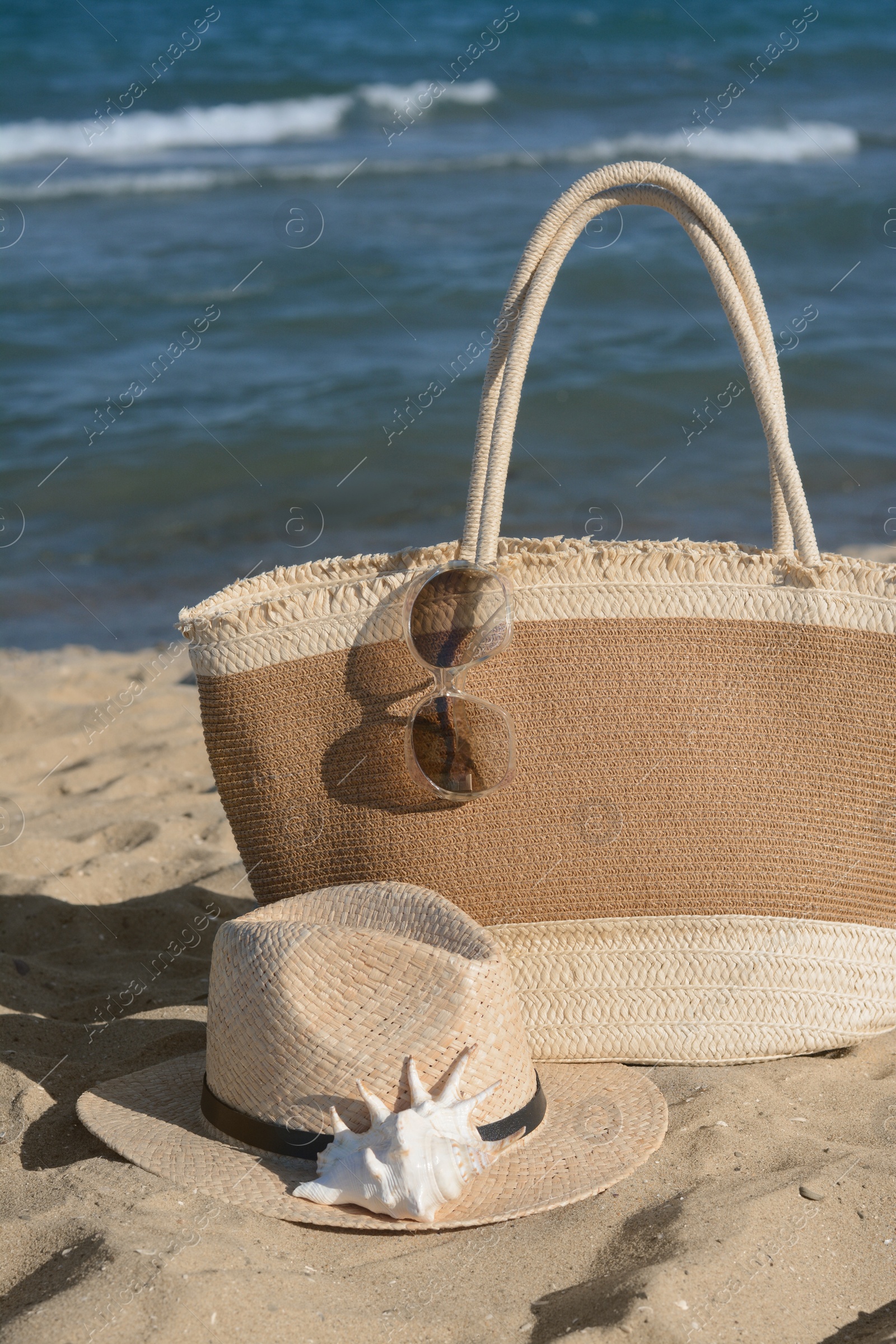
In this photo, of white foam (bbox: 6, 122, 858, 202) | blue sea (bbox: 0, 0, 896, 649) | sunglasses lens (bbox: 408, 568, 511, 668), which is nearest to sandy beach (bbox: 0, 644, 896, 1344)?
sunglasses lens (bbox: 408, 568, 511, 668)

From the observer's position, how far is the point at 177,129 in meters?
17.8

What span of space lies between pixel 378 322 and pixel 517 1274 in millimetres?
8182

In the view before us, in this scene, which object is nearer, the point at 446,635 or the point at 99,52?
the point at 446,635

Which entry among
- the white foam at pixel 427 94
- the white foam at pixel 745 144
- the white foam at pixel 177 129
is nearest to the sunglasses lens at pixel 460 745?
the white foam at pixel 745 144

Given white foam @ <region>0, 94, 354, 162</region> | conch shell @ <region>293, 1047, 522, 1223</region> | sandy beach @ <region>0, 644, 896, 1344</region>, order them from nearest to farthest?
sandy beach @ <region>0, 644, 896, 1344</region> < conch shell @ <region>293, 1047, 522, 1223</region> < white foam @ <region>0, 94, 354, 162</region>

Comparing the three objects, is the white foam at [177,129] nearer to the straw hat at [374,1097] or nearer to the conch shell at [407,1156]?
the straw hat at [374,1097]

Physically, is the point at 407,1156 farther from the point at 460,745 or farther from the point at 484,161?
the point at 484,161

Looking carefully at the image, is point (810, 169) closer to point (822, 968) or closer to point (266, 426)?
point (266, 426)

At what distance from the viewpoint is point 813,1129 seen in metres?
2.07

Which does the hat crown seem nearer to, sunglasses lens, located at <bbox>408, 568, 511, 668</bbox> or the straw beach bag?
the straw beach bag

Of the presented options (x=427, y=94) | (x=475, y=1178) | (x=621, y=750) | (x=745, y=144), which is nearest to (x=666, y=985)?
(x=621, y=750)

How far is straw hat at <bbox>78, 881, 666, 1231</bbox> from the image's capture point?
5.67 feet

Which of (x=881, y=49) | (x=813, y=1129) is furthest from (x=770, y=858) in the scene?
(x=881, y=49)

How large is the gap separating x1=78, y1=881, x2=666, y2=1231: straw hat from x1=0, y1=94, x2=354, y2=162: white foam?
55.7 feet
